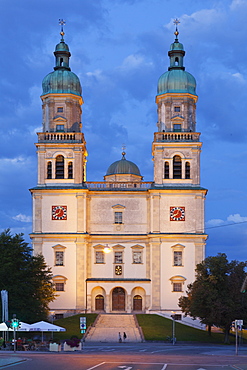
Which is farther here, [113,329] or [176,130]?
[176,130]

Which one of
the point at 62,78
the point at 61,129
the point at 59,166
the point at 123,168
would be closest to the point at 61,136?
the point at 61,129

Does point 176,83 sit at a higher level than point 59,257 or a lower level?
higher

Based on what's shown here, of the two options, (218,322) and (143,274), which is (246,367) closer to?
(218,322)

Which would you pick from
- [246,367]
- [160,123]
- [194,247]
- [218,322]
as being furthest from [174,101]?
[246,367]

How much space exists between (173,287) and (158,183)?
12.3 m

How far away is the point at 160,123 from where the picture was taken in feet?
274

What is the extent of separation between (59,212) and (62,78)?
16.7 m

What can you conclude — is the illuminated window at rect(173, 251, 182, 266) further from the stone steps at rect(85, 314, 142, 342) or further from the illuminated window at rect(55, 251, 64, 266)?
the illuminated window at rect(55, 251, 64, 266)

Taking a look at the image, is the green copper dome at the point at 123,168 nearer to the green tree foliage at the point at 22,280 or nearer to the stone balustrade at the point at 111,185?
the stone balustrade at the point at 111,185

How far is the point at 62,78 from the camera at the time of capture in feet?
276

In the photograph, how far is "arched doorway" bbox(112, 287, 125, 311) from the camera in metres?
81.1

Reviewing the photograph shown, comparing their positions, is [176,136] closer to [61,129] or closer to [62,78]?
[61,129]

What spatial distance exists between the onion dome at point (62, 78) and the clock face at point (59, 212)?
14.4 metres

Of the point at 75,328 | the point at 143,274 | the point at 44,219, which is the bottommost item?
the point at 75,328
